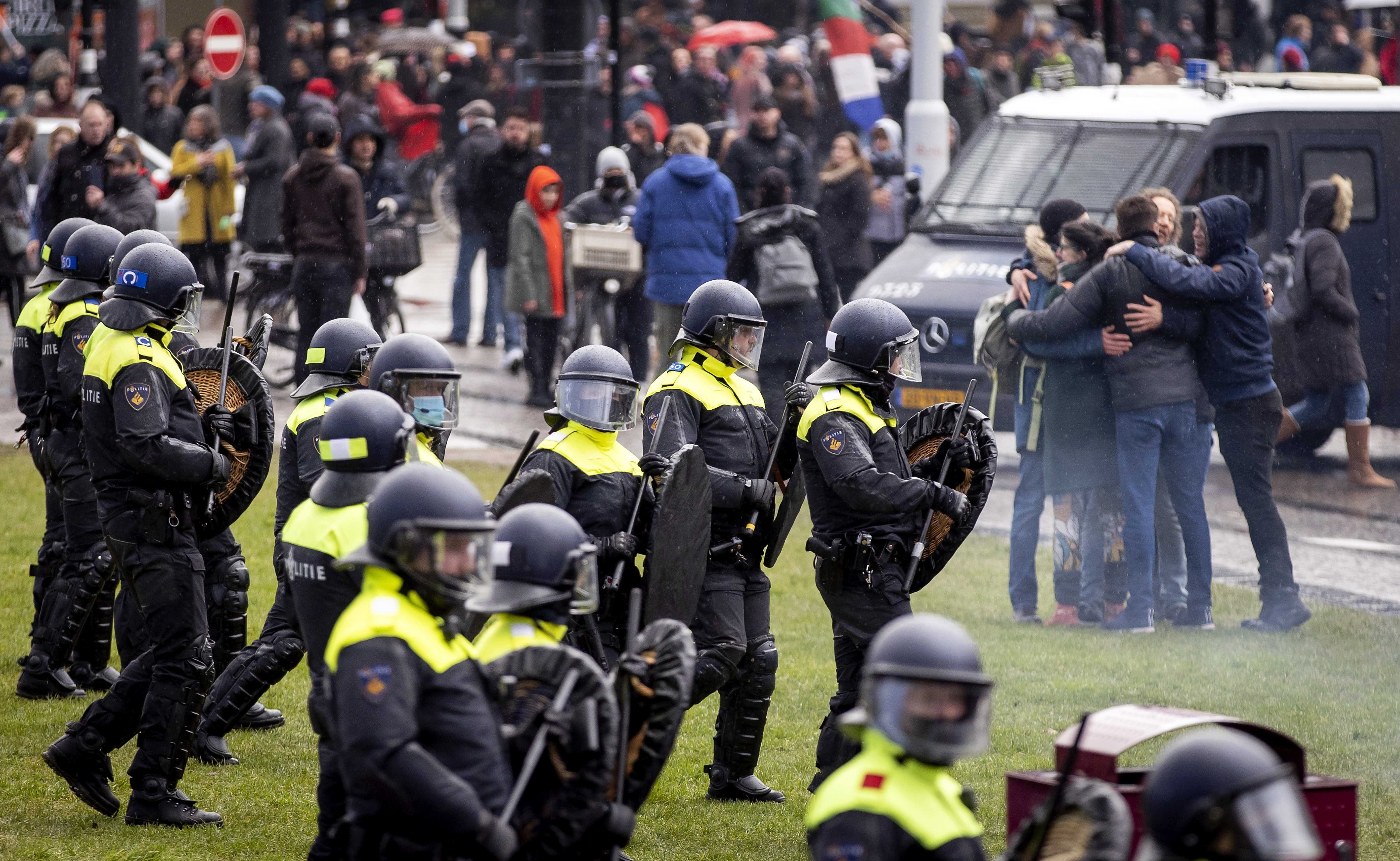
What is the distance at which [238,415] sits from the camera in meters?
7.23

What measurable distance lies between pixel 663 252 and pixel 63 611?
6127 mm

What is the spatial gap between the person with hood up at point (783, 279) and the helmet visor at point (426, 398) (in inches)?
217

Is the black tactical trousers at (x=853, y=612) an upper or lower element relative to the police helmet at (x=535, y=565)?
lower

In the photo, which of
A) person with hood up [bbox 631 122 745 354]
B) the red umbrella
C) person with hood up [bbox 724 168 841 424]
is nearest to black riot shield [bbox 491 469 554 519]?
person with hood up [bbox 724 168 841 424]

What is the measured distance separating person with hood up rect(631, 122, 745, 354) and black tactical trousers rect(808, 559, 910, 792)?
6756mm

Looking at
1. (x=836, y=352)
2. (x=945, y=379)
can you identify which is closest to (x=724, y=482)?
(x=836, y=352)

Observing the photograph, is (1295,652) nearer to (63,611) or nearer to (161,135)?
(63,611)

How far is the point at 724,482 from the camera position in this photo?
681cm

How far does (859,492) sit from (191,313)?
264 cm

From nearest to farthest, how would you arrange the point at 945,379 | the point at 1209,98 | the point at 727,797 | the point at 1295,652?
the point at 727,797 < the point at 1295,652 < the point at 945,379 < the point at 1209,98

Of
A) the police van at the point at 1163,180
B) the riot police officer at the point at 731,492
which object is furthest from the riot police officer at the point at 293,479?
the police van at the point at 1163,180

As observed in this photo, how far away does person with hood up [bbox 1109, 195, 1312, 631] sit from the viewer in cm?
930

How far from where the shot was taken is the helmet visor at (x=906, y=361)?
263 inches

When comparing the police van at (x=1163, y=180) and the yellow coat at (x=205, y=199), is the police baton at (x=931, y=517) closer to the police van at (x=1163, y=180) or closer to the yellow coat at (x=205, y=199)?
the police van at (x=1163, y=180)
